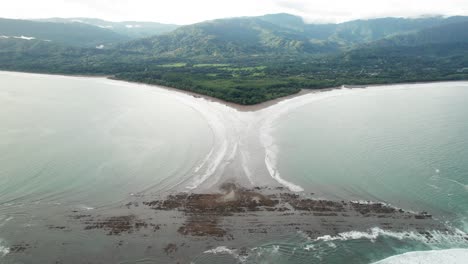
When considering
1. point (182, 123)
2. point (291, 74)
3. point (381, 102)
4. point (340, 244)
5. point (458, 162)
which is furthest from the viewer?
point (291, 74)

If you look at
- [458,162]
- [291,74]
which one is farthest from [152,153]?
[291,74]

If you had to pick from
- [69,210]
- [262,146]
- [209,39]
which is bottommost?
[69,210]

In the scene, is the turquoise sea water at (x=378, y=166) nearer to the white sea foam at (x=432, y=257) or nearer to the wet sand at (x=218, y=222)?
the white sea foam at (x=432, y=257)

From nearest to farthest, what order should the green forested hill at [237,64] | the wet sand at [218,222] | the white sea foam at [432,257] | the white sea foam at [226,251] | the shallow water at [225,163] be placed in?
the white sea foam at [432,257] < the white sea foam at [226,251] < the wet sand at [218,222] < the shallow water at [225,163] < the green forested hill at [237,64]

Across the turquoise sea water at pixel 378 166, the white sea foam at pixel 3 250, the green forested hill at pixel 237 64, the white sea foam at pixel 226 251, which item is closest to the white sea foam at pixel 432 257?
the turquoise sea water at pixel 378 166

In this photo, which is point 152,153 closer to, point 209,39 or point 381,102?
point 381,102

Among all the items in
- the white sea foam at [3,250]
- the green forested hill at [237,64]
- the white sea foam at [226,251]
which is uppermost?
the green forested hill at [237,64]
